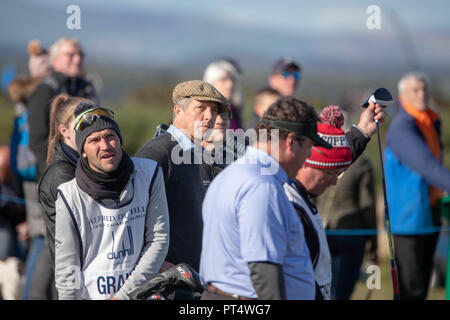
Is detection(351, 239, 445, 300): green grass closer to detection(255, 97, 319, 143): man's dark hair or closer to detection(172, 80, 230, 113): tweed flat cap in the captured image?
detection(172, 80, 230, 113): tweed flat cap

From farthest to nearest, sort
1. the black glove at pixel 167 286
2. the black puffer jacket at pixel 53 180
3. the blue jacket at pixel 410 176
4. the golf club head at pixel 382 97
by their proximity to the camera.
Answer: the blue jacket at pixel 410 176, the golf club head at pixel 382 97, the black puffer jacket at pixel 53 180, the black glove at pixel 167 286

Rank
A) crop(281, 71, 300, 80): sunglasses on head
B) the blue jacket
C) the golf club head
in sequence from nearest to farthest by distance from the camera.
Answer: the golf club head
the blue jacket
crop(281, 71, 300, 80): sunglasses on head

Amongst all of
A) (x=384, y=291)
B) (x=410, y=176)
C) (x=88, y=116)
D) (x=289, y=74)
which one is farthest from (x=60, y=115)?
(x=384, y=291)

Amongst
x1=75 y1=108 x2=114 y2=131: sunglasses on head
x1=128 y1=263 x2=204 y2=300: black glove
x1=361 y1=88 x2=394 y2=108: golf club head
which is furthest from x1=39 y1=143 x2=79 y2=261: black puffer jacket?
x1=361 y1=88 x2=394 y2=108: golf club head

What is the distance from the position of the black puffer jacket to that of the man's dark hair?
129 cm

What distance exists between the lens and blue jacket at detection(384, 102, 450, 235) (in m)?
6.44

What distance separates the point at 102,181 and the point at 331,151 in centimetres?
107

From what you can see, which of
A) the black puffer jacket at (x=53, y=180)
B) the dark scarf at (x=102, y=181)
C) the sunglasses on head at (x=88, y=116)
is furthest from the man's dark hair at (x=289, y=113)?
the black puffer jacket at (x=53, y=180)

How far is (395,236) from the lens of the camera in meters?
6.54

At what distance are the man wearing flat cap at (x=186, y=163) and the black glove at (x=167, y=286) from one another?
440mm

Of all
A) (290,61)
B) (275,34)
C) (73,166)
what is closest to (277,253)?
(73,166)

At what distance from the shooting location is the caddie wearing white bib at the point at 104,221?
12.6ft

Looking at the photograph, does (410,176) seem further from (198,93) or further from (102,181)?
(102,181)

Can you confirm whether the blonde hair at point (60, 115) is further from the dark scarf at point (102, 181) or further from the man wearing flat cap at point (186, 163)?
the dark scarf at point (102, 181)
